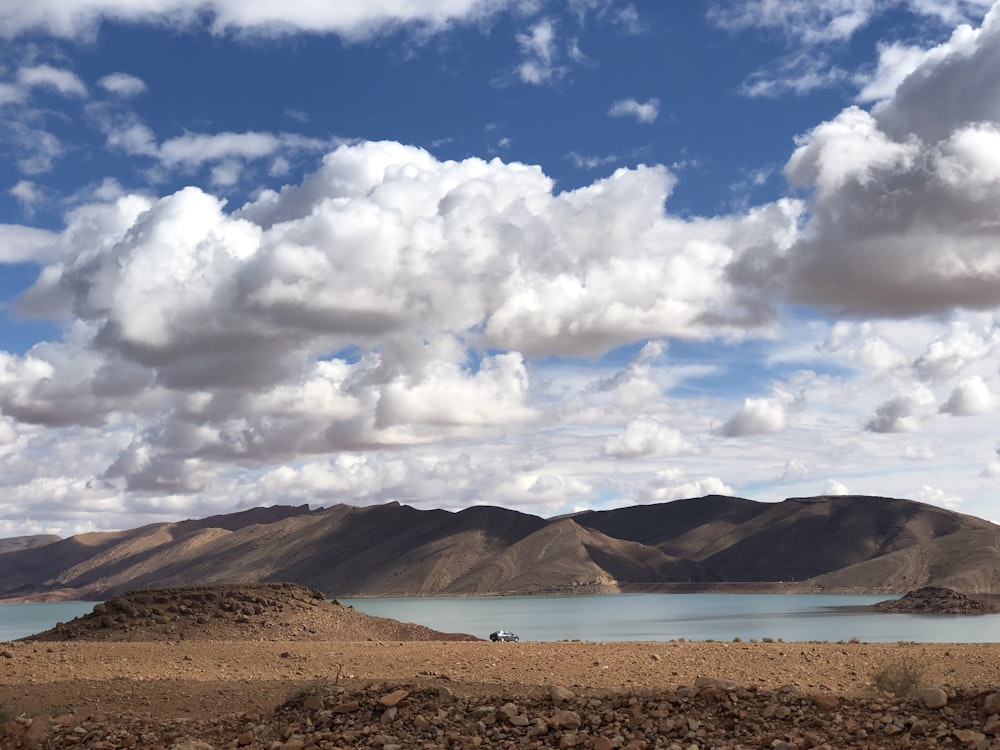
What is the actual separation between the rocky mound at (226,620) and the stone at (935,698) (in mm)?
24854

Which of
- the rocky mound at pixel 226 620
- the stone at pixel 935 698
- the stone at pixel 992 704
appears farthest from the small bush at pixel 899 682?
the rocky mound at pixel 226 620

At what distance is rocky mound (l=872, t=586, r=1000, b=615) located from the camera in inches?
4272

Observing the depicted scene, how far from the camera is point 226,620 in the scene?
33906 mm

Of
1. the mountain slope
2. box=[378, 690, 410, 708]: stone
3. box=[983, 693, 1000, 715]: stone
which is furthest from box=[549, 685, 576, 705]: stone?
the mountain slope

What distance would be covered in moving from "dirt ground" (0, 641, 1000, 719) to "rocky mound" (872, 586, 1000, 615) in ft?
305

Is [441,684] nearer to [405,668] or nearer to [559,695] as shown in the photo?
[559,695]

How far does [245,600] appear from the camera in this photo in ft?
119

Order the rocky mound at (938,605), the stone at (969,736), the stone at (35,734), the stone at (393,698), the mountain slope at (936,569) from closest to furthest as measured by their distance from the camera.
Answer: the stone at (969,736)
the stone at (393,698)
the stone at (35,734)
the rocky mound at (938,605)
the mountain slope at (936,569)

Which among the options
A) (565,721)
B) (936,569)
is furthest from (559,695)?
(936,569)

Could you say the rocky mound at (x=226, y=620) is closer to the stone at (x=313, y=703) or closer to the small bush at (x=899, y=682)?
the stone at (x=313, y=703)

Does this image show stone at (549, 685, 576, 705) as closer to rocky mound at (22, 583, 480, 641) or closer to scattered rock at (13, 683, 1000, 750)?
scattered rock at (13, 683, 1000, 750)

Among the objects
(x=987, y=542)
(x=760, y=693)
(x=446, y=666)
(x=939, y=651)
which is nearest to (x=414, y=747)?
(x=760, y=693)

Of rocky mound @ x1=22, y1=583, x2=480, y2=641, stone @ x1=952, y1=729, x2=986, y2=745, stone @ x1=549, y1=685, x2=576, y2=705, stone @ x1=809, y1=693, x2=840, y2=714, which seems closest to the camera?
stone @ x1=952, y1=729, x2=986, y2=745

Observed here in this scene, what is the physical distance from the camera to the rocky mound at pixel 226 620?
107ft
